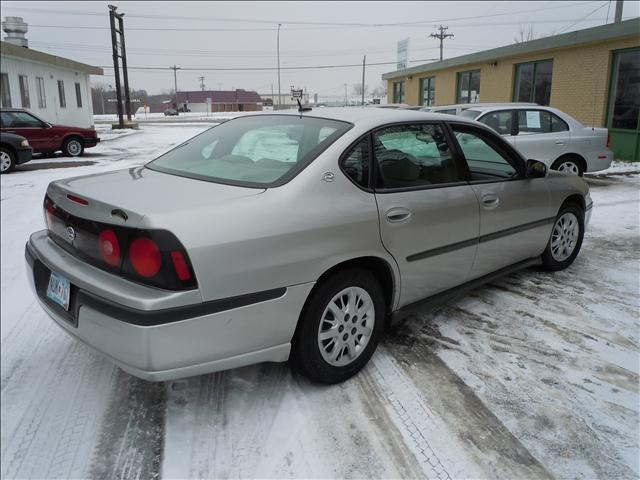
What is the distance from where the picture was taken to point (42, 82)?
72.8 ft

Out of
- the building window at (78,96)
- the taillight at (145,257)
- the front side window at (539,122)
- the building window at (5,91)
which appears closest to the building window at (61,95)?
the building window at (78,96)

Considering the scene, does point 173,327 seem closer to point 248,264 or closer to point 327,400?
point 248,264

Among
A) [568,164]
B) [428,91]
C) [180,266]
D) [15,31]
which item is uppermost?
[15,31]

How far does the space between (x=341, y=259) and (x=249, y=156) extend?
0.98 metres

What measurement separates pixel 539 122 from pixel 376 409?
8115 millimetres

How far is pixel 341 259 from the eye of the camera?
9.15 ft

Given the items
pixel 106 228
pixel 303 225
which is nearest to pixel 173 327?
pixel 106 228

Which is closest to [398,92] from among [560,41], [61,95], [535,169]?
[560,41]

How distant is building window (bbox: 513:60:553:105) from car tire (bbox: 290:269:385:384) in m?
15.6

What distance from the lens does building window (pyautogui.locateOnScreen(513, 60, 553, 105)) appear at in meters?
16.4

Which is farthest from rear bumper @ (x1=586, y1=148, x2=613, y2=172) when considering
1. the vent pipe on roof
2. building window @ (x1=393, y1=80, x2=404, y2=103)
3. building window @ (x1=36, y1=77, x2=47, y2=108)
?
the vent pipe on roof

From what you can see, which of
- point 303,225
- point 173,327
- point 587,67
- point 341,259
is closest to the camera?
point 173,327

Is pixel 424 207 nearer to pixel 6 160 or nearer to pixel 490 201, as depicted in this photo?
pixel 490 201

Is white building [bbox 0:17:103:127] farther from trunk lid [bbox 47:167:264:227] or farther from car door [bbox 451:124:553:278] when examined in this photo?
car door [bbox 451:124:553:278]
